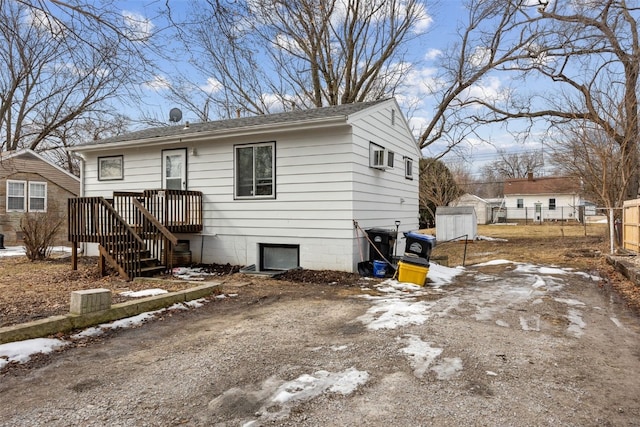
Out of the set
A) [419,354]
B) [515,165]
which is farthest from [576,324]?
[515,165]

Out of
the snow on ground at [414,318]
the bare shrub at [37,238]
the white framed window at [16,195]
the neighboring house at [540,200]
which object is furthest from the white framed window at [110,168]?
the neighboring house at [540,200]

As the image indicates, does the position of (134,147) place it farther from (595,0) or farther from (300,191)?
(595,0)

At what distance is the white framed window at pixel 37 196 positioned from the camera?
1955 centimetres

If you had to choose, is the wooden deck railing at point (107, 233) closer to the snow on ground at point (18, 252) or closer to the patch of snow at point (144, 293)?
the patch of snow at point (144, 293)

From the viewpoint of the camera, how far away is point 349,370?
11.2ft

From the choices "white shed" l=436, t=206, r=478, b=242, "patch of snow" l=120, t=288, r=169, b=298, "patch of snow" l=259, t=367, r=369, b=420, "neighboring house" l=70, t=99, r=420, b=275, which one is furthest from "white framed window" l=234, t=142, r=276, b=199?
"white shed" l=436, t=206, r=478, b=242

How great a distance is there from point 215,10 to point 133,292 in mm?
4262

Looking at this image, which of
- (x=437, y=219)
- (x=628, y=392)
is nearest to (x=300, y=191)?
(x=628, y=392)

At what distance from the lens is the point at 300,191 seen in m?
9.16

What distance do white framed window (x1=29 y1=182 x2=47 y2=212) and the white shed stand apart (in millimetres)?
18877

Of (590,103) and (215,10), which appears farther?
(590,103)

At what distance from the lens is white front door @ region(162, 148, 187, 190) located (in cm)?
1055

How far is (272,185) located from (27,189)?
1595cm

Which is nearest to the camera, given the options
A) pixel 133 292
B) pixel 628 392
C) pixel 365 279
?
pixel 628 392
